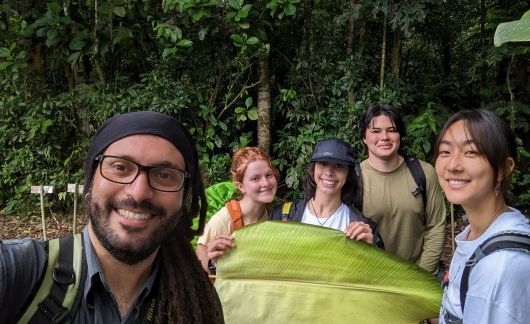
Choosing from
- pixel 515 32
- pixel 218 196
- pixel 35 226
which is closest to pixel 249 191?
pixel 218 196

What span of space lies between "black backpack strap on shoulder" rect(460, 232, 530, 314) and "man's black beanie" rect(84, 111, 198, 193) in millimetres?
903

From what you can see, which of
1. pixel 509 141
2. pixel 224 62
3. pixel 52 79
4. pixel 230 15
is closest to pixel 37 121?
pixel 52 79

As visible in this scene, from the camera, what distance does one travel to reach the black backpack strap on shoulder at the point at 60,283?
3.43ft

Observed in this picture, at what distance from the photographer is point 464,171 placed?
149cm

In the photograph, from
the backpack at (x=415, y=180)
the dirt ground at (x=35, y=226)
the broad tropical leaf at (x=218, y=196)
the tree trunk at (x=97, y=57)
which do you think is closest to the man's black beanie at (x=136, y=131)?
the backpack at (x=415, y=180)

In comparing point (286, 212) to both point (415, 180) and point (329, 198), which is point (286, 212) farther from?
Result: point (415, 180)

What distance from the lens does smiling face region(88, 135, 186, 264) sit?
48.9 inches

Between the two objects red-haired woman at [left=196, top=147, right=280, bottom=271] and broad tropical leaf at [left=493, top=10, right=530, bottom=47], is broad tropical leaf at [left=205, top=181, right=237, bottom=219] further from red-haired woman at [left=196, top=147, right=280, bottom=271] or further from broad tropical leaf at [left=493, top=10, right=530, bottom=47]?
broad tropical leaf at [left=493, top=10, right=530, bottom=47]

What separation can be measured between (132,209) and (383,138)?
1864 mm

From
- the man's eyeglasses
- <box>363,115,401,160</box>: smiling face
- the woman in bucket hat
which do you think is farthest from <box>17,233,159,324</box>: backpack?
<box>363,115,401,160</box>: smiling face

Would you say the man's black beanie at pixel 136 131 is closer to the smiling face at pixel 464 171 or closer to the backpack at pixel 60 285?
the backpack at pixel 60 285

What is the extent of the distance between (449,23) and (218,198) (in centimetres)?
557

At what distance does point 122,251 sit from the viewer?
125 centimetres

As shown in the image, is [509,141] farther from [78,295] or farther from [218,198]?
[218,198]
